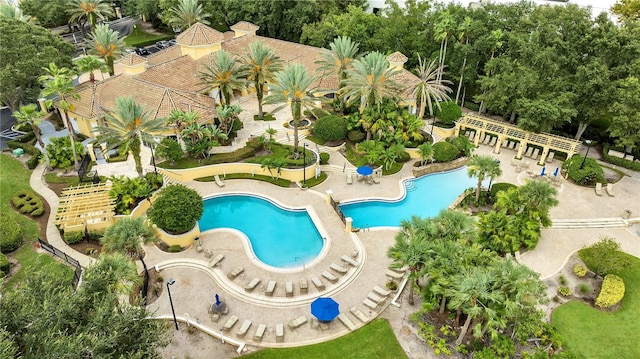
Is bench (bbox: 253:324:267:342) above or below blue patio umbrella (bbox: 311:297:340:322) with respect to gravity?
below

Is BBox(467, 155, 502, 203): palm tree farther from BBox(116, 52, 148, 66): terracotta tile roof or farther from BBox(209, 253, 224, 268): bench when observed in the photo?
BBox(116, 52, 148, 66): terracotta tile roof

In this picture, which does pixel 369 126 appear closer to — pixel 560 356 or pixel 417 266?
pixel 417 266

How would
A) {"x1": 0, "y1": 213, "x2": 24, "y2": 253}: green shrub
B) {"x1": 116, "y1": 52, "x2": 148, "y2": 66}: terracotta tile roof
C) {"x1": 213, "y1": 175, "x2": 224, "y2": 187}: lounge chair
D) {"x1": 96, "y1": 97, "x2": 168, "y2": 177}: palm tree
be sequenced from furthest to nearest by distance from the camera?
{"x1": 116, "y1": 52, "x2": 148, "y2": 66}: terracotta tile roof → {"x1": 213, "y1": 175, "x2": 224, "y2": 187}: lounge chair → {"x1": 96, "y1": 97, "x2": 168, "y2": 177}: palm tree → {"x1": 0, "y1": 213, "x2": 24, "y2": 253}: green shrub

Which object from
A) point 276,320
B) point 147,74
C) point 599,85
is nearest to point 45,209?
point 147,74

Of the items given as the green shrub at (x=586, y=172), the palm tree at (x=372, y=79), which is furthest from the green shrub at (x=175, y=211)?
the green shrub at (x=586, y=172)

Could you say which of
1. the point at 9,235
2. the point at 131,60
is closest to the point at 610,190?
the point at 9,235

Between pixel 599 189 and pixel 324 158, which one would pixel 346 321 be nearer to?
pixel 324 158

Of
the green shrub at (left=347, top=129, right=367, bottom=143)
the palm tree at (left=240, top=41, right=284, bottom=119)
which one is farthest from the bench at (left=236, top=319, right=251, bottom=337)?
the palm tree at (left=240, top=41, right=284, bottom=119)
